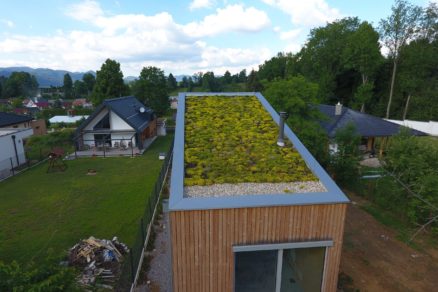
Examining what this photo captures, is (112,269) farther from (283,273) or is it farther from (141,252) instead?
(283,273)

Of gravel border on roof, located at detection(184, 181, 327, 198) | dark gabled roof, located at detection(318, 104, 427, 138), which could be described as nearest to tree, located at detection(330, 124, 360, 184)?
dark gabled roof, located at detection(318, 104, 427, 138)

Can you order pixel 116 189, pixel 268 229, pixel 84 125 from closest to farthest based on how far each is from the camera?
1. pixel 268 229
2. pixel 116 189
3. pixel 84 125

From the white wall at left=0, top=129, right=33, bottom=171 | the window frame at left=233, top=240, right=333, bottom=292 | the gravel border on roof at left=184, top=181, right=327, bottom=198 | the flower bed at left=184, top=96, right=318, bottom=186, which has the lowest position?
the white wall at left=0, top=129, right=33, bottom=171

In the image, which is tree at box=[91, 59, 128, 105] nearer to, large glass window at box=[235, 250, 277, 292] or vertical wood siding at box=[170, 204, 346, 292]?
vertical wood siding at box=[170, 204, 346, 292]

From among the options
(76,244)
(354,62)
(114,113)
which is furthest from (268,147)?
(354,62)

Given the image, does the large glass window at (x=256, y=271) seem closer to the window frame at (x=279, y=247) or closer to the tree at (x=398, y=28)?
the window frame at (x=279, y=247)

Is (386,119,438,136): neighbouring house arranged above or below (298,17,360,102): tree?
below

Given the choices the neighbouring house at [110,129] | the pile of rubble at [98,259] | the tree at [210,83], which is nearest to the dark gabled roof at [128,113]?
the neighbouring house at [110,129]
